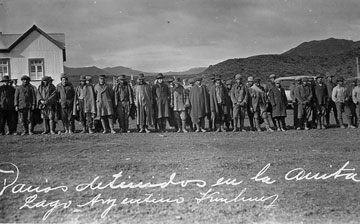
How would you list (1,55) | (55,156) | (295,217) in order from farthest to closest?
1. (1,55)
2. (55,156)
3. (295,217)

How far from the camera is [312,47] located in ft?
33.2

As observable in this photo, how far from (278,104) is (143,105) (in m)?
3.31

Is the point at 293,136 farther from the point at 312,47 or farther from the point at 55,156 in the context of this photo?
the point at 55,156

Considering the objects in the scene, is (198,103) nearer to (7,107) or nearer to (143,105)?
(143,105)

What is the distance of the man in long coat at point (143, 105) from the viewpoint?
987cm

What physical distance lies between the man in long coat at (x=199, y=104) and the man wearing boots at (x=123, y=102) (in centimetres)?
151

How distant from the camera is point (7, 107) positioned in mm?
9523

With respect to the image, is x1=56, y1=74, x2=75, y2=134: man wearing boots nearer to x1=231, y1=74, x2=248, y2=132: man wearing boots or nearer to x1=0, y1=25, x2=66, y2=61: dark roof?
x1=231, y1=74, x2=248, y2=132: man wearing boots

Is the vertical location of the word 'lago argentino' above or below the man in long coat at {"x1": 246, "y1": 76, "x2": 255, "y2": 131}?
below

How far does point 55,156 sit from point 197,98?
438cm

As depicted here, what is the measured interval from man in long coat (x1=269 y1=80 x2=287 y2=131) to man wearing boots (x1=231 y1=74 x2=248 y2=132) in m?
0.70

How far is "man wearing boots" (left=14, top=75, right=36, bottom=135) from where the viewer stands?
9406 mm

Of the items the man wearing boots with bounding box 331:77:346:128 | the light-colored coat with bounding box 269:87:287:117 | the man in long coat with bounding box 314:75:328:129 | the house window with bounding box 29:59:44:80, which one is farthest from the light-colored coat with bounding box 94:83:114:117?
the house window with bounding box 29:59:44:80

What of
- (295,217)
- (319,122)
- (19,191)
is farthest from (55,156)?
(319,122)
